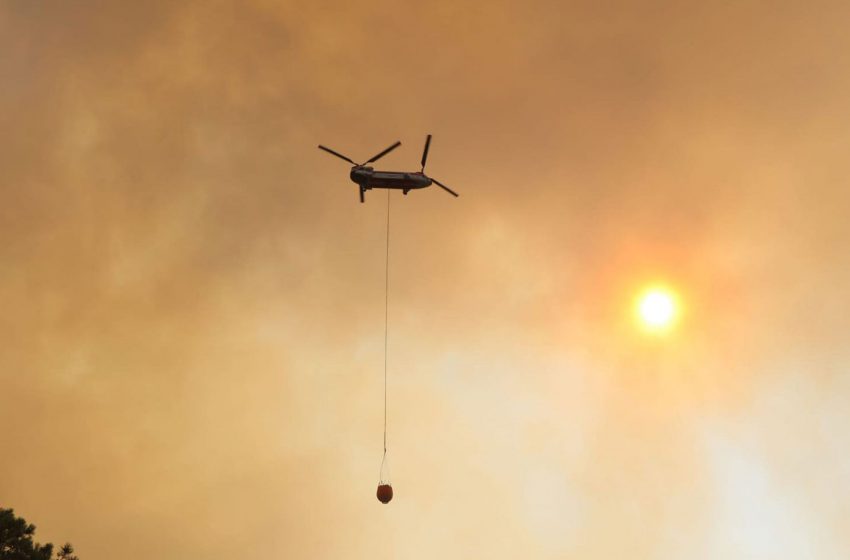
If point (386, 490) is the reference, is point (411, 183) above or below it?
above

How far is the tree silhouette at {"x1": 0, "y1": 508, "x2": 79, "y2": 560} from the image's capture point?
4397cm

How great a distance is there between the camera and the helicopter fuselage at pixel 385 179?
4981 centimetres

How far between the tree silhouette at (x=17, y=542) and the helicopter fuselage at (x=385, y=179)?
110 feet

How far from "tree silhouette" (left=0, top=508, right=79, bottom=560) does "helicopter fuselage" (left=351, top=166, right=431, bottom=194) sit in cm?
3344

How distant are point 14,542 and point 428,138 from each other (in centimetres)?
4006

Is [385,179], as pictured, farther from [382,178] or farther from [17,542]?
[17,542]

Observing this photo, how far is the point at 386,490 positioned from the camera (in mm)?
43031

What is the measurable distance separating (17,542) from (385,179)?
36.0 m

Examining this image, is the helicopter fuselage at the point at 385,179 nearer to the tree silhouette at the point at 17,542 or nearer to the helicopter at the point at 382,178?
the helicopter at the point at 382,178

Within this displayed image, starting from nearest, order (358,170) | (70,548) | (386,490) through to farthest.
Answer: (386,490)
(70,548)
(358,170)

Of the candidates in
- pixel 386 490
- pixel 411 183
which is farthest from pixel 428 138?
pixel 386 490

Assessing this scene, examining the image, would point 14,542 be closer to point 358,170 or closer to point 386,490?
point 386,490

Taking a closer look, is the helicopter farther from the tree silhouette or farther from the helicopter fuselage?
the tree silhouette

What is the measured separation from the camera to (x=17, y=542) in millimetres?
44406
